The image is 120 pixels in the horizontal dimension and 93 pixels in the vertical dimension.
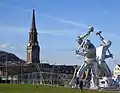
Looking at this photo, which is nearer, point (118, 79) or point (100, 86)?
point (100, 86)

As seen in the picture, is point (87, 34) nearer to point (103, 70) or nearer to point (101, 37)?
point (101, 37)

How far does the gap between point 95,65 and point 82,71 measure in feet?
12.3

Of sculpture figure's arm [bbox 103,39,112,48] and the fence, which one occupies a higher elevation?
sculpture figure's arm [bbox 103,39,112,48]

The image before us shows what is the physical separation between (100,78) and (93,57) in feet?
16.6

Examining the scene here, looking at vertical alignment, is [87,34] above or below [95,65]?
above

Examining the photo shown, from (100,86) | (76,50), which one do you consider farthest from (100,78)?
(76,50)

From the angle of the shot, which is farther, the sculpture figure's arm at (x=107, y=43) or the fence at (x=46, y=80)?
the fence at (x=46, y=80)

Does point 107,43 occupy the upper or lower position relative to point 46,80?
upper

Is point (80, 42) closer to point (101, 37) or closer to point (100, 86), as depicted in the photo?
point (101, 37)

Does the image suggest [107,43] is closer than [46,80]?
Yes

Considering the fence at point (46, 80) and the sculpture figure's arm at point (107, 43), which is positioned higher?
the sculpture figure's arm at point (107, 43)

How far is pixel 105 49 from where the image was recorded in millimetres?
88625

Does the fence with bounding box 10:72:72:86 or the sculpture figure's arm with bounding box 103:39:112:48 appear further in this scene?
the fence with bounding box 10:72:72:86

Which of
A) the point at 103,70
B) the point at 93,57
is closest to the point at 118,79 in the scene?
the point at 103,70
